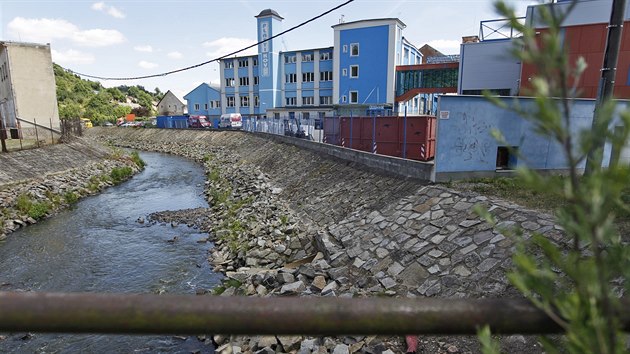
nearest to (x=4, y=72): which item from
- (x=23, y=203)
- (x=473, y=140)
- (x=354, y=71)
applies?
(x=23, y=203)

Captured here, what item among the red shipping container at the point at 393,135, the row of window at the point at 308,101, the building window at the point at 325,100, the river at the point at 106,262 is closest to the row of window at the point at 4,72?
the river at the point at 106,262

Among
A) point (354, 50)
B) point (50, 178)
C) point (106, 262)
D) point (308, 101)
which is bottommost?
point (106, 262)

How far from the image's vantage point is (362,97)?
4303 centimetres

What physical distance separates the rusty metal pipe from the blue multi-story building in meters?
33.6

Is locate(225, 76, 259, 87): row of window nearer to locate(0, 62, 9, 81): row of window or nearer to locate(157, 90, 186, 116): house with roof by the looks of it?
locate(157, 90, 186, 116): house with roof

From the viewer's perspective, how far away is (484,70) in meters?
22.0

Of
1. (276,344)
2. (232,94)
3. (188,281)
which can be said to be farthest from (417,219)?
(232,94)

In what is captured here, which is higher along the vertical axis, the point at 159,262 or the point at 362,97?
the point at 362,97

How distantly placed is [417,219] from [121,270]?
909 cm

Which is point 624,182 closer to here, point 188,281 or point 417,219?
point 417,219

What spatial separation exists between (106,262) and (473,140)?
12.1 metres

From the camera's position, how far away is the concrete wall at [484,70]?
21.1 meters

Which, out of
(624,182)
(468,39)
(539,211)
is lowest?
(539,211)

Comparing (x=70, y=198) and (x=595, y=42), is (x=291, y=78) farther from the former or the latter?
(x=595, y=42)
